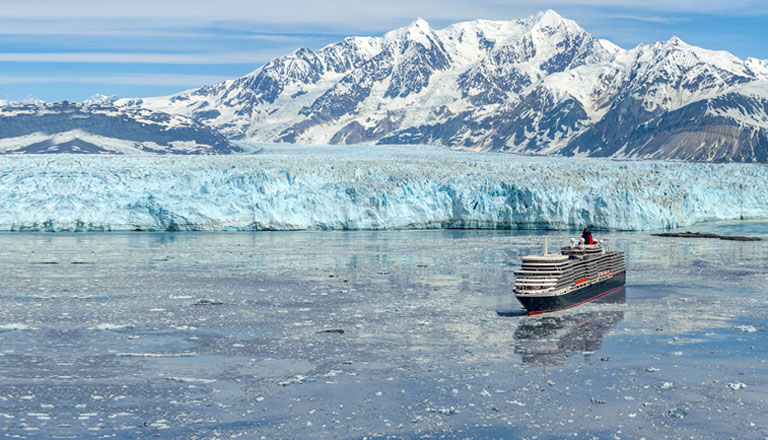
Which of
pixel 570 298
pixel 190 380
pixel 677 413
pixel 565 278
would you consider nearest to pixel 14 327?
pixel 190 380

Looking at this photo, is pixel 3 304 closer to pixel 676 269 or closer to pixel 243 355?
pixel 243 355

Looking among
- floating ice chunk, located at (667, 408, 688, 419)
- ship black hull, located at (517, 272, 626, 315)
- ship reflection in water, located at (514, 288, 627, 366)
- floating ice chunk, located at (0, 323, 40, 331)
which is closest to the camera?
floating ice chunk, located at (667, 408, 688, 419)

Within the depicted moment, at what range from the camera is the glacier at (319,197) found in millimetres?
45000

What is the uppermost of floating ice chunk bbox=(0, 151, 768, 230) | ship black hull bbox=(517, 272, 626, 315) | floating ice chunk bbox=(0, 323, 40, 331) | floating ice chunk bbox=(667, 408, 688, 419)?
floating ice chunk bbox=(0, 151, 768, 230)

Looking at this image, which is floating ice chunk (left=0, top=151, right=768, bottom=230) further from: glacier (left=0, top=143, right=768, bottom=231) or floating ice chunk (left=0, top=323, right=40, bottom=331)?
floating ice chunk (left=0, top=323, right=40, bottom=331)

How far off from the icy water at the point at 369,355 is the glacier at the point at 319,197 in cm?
1720

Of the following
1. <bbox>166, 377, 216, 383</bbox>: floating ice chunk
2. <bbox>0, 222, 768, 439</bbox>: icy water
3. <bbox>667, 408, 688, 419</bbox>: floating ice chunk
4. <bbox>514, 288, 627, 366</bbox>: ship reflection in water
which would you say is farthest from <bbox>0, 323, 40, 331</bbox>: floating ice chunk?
<bbox>667, 408, 688, 419</bbox>: floating ice chunk

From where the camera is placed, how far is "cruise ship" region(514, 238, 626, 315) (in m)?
19.3

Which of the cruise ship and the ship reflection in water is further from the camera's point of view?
the cruise ship

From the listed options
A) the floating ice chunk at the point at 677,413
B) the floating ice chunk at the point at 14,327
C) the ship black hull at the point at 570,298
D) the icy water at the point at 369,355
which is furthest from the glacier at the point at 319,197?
the floating ice chunk at the point at 677,413

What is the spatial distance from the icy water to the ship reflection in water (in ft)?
0.20

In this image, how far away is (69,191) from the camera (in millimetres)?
44938

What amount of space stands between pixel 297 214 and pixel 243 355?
31.5 meters

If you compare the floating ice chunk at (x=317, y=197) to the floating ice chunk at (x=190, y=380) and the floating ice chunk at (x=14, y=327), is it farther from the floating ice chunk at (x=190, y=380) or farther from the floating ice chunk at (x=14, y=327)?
the floating ice chunk at (x=190, y=380)
